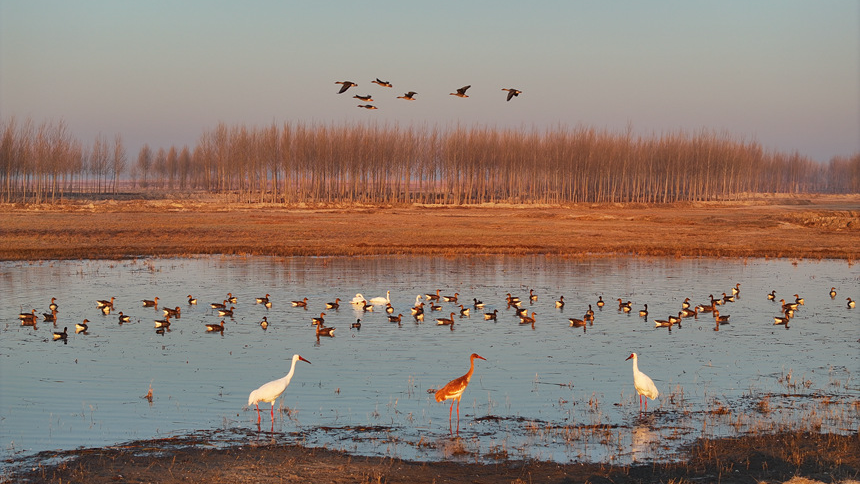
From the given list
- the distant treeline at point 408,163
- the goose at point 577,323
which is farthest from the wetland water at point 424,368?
the distant treeline at point 408,163

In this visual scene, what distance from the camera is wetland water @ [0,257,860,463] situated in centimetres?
1055

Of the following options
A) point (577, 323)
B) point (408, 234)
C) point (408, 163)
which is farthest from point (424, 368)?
point (408, 163)

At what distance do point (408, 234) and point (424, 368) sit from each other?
112 ft

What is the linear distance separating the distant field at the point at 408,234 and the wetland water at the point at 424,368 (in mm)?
10895

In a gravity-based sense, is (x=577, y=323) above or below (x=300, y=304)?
above

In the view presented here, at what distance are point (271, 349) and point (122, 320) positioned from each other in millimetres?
5278

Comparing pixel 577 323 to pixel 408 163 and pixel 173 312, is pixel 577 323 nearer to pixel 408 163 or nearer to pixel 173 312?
pixel 173 312

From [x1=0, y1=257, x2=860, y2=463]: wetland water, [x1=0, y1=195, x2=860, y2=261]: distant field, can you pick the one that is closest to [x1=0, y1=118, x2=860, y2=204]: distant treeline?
[x1=0, y1=195, x2=860, y2=261]: distant field

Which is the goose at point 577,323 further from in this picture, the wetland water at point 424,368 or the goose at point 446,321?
the goose at point 446,321

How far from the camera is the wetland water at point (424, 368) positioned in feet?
34.6

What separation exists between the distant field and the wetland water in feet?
35.7

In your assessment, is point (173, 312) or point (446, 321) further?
point (173, 312)

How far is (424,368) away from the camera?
14992 mm

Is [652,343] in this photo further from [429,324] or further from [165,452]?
[165,452]
